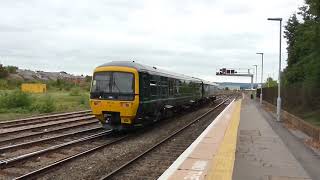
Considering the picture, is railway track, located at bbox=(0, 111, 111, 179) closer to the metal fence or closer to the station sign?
the metal fence

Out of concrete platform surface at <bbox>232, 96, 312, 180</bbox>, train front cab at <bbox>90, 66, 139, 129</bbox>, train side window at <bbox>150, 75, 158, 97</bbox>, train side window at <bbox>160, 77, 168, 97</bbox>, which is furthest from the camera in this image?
train side window at <bbox>160, 77, 168, 97</bbox>

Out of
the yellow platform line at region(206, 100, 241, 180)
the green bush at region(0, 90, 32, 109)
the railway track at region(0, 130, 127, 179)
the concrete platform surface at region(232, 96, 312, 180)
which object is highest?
the green bush at region(0, 90, 32, 109)

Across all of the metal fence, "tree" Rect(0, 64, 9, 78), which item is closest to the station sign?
"tree" Rect(0, 64, 9, 78)

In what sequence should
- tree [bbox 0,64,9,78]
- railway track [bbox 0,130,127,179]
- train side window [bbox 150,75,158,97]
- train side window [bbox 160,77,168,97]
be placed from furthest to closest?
1. tree [bbox 0,64,9,78]
2. train side window [bbox 160,77,168,97]
3. train side window [bbox 150,75,158,97]
4. railway track [bbox 0,130,127,179]

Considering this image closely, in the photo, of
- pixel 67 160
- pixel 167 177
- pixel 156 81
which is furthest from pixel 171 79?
pixel 167 177

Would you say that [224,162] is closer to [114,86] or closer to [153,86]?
[114,86]

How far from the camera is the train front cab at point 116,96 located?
19281mm

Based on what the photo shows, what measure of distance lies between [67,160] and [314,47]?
26728 millimetres

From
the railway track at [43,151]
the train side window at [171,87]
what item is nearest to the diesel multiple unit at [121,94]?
the railway track at [43,151]

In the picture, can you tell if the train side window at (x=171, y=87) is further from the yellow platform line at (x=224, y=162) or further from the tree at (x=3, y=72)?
the tree at (x=3, y=72)

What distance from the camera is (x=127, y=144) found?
1745cm

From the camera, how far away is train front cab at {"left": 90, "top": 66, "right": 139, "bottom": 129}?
19.3 metres

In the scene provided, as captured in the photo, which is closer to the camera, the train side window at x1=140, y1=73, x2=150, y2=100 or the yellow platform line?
the yellow platform line

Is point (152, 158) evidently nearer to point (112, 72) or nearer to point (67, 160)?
point (67, 160)
